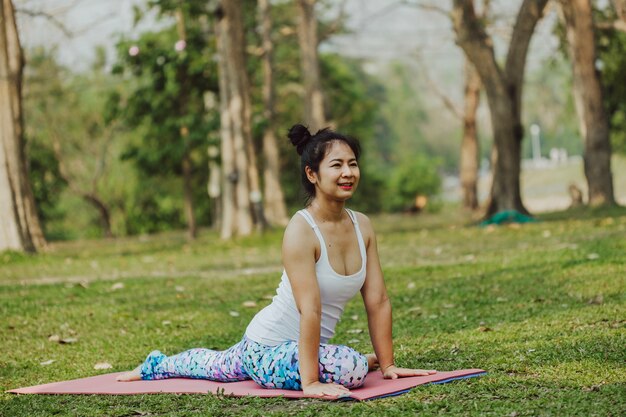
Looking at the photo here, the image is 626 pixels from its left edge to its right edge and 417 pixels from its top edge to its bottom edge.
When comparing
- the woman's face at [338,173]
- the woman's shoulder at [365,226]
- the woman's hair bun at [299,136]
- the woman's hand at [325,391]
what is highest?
the woman's hair bun at [299,136]

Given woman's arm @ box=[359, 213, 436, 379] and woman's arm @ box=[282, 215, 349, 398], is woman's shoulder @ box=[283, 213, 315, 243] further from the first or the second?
woman's arm @ box=[359, 213, 436, 379]

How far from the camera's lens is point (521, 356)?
610 cm

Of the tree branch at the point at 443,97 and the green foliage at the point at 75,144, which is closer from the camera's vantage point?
the tree branch at the point at 443,97

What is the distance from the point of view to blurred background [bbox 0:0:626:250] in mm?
20484

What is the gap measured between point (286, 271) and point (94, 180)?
112ft

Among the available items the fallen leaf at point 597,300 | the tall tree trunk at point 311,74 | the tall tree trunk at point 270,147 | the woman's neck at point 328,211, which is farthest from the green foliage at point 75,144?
the woman's neck at point 328,211

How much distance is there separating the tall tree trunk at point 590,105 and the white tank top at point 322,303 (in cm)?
1685

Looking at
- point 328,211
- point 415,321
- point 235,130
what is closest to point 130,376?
point 328,211

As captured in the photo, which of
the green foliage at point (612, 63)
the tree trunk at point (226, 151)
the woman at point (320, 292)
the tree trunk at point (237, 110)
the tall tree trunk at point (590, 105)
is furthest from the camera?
the green foliage at point (612, 63)

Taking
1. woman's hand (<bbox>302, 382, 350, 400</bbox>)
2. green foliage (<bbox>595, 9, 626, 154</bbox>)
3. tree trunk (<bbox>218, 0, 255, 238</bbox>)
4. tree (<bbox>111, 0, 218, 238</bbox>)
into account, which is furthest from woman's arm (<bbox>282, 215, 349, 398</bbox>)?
green foliage (<bbox>595, 9, 626, 154</bbox>)

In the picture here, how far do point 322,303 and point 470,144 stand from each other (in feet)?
84.7

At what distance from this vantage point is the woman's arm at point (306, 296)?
214 inches

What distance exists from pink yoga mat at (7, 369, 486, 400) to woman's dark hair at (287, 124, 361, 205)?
42.5 inches

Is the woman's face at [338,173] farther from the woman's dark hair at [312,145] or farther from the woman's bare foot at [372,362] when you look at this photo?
the woman's bare foot at [372,362]
